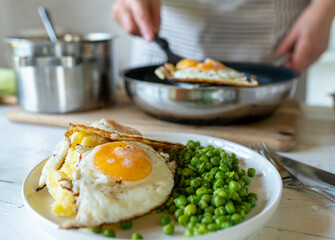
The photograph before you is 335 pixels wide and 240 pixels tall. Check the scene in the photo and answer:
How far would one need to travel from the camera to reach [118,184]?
1164 mm

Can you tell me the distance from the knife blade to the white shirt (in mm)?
1549

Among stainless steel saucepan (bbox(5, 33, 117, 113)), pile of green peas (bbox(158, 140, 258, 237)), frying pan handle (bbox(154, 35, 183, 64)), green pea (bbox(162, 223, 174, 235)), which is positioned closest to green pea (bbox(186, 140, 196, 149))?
pile of green peas (bbox(158, 140, 258, 237))

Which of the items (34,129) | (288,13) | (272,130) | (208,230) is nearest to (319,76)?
(288,13)

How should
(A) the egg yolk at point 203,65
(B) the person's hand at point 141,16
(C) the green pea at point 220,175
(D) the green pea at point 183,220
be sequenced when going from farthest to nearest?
(B) the person's hand at point 141,16
(A) the egg yolk at point 203,65
(C) the green pea at point 220,175
(D) the green pea at point 183,220

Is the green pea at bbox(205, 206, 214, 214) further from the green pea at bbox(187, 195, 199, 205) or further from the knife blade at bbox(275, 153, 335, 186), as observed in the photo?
the knife blade at bbox(275, 153, 335, 186)

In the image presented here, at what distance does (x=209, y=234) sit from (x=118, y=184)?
354 mm

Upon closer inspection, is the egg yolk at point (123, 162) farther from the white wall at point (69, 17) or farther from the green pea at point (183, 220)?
the white wall at point (69, 17)

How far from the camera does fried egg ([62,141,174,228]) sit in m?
1.05

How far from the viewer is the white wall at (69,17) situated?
5.35 metres

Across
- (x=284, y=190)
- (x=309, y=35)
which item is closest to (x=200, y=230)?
(x=284, y=190)

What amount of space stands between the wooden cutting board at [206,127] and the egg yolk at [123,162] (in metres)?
0.89

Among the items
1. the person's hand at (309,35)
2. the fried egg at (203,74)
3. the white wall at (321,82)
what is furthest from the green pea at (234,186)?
the white wall at (321,82)

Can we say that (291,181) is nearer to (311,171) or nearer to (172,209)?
(311,171)

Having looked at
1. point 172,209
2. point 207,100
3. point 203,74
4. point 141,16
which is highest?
point 141,16
